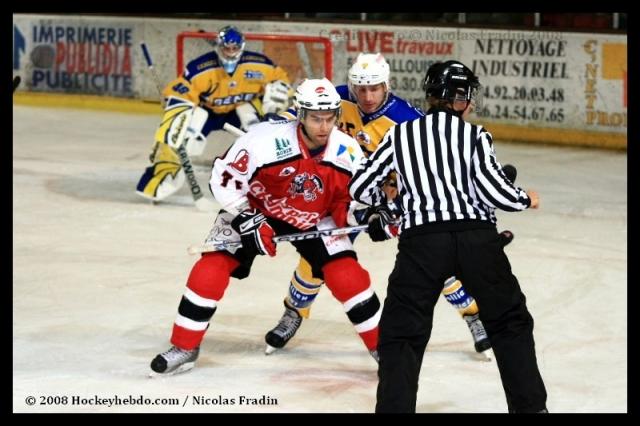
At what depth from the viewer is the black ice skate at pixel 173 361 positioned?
4.36 metres

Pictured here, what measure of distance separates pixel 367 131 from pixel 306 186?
1.80ft

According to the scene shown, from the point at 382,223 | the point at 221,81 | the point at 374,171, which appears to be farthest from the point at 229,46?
the point at 374,171

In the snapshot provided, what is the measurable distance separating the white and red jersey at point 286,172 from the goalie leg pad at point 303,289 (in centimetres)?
38

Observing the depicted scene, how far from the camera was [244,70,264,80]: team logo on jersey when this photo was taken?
25.0ft

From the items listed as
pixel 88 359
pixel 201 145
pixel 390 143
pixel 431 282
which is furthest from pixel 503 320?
pixel 201 145

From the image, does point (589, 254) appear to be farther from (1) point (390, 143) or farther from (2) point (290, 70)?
(2) point (290, 70)

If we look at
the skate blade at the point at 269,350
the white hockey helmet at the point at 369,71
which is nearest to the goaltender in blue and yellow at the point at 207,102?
the skate blade at the point at 269,350

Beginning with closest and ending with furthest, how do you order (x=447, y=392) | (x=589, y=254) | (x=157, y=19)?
1. (x=447, y=392)
2. (x=589, y=254)
3. (x=157, y=19)

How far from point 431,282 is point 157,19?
23.5 ft

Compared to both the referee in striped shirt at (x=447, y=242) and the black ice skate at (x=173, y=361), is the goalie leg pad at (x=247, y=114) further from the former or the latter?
the referee in striped shirt at (x=447, y=242)

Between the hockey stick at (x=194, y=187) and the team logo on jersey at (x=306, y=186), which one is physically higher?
the team logo on jersey at (x=306, y=186)

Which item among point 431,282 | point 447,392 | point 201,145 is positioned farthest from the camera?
point 201,145

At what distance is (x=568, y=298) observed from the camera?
5453 millimetres

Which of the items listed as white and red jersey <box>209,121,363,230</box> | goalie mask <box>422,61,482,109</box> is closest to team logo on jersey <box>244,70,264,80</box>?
white and red jersey <box>209,121,363,230</box>
